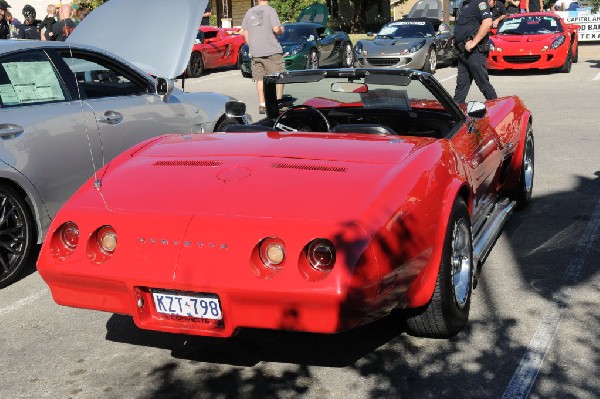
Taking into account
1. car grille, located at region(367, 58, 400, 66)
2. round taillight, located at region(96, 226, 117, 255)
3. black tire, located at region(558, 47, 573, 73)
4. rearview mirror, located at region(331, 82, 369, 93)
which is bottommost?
black tire, located at region(558, 47, 573, 73)

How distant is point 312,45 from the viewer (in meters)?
20.6

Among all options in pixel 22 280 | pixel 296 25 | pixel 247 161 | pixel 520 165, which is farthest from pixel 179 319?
pixel 296 25

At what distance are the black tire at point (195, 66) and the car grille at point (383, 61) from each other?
4.48 metres

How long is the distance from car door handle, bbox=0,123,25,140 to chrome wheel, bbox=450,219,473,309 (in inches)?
119

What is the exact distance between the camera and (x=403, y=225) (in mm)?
3768

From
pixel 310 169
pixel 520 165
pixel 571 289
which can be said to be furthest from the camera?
pixel 520 165

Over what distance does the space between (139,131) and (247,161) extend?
2.70 meters

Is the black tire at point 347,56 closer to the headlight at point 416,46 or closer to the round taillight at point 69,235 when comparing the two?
the headlight at point 416,46

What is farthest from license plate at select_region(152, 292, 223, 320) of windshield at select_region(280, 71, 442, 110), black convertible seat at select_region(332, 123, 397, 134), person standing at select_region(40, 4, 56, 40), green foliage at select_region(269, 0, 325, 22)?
green foliage at select_region(269, 0, 325, 22)

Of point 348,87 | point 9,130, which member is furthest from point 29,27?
point 348,87

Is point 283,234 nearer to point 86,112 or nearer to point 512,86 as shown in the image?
point 86,112

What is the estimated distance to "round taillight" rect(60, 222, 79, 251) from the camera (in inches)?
157

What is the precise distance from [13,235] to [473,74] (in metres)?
7.48

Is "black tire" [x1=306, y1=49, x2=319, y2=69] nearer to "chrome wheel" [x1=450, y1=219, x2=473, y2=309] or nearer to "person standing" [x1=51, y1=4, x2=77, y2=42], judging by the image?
"person standing" [x1=51, y1=4, x2=77, y2=42]
